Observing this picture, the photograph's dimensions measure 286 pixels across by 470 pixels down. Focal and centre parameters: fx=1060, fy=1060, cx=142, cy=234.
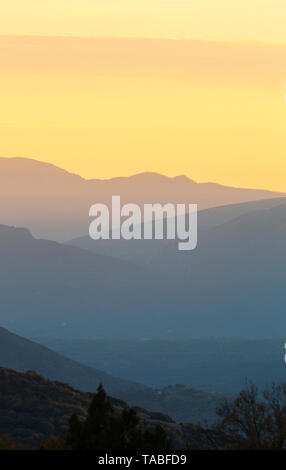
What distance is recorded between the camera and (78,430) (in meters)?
61.3

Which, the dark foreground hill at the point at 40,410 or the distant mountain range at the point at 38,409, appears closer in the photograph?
the distant mountain range at the point at 38,409

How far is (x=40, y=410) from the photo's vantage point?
134125 millimetres

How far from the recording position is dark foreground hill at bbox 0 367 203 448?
123000mm

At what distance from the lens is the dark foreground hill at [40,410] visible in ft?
404

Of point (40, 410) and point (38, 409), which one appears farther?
point (38, 409)

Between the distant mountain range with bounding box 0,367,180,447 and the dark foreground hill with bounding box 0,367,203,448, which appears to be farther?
the dark foreground hill with bounding box 0,367,203,448

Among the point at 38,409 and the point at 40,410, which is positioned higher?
the point at 38,409

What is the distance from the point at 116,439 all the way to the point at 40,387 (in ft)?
285
